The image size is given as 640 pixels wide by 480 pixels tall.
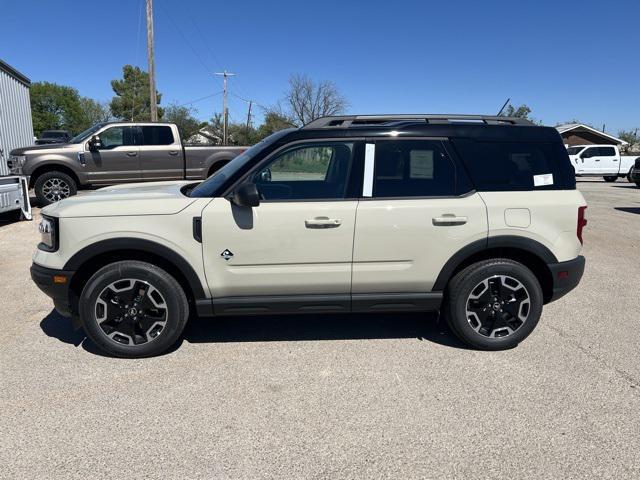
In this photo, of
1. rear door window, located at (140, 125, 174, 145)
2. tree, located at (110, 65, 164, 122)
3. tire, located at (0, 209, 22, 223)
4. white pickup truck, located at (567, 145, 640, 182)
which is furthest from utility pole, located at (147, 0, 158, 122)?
tree, located at (110, 65, 164, 122)

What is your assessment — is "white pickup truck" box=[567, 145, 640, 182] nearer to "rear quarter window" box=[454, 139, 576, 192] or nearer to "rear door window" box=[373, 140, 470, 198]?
"rear quarter window" box=[454, 139, 576, 192]

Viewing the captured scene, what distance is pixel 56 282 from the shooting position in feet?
11.2

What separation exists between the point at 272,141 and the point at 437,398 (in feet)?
7.45

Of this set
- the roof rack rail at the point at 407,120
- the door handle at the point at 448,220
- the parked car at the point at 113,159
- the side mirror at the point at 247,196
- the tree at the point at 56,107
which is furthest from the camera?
the tree at the point at 56,107

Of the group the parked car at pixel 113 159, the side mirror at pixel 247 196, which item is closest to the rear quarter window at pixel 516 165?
the side mirror at pixel 247 196

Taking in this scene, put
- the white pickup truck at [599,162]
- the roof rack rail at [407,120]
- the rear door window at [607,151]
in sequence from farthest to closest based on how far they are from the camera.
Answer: the rear door window at [607,151] < the white pickup truck at [599,162] < the roof rack rail at [407,120]

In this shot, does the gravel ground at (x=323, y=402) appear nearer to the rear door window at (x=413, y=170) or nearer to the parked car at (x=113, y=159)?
the rear door window at (x=413, y=170)

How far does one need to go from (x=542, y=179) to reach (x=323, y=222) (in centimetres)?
183

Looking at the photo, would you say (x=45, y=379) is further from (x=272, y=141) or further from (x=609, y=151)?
(x=609, y=151)

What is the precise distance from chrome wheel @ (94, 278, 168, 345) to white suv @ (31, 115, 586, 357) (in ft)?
0.03

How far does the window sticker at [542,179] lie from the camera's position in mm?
3682

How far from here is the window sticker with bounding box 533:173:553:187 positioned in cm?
368

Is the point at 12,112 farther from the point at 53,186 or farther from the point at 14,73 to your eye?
the point at 53,186

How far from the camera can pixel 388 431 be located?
2.71m
